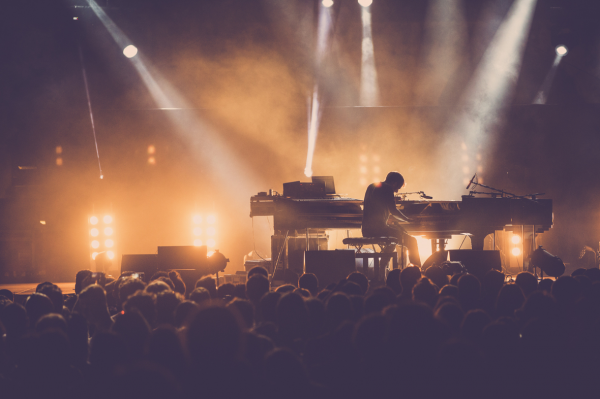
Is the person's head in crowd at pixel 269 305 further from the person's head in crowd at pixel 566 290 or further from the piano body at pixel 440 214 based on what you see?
the piano body at pixel 440 214

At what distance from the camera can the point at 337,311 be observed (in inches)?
83.7

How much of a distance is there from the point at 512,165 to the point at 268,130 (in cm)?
530

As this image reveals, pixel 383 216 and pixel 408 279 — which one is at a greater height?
pixel 383 216

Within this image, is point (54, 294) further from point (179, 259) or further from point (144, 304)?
point (179, 259)

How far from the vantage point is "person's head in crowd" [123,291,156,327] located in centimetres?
214

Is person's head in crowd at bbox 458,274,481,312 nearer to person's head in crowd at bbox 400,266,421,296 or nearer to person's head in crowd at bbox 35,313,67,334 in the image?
person's head in crowd at bbox 400,266,421,296

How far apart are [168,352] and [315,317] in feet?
2.85

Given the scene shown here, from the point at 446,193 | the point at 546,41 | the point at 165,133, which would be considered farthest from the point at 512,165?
the point at 165,133

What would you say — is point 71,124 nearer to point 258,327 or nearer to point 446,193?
point 446,193

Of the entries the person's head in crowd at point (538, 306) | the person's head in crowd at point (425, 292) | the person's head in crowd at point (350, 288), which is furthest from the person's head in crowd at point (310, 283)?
the person's head in crowd at point (538, 306)

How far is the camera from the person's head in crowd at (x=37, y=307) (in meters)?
2.32

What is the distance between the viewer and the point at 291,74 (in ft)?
28.5

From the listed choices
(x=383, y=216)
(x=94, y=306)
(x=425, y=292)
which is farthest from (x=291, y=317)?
(x=383, y=216)

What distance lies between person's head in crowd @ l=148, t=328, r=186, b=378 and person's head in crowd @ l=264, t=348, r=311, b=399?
0.88ft
